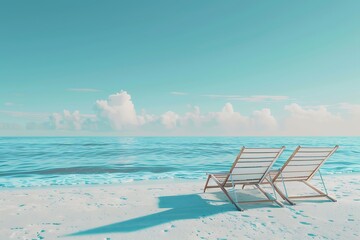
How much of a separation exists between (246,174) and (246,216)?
1.01 metres

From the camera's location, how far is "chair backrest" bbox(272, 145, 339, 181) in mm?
5305

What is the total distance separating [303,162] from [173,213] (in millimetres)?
2914

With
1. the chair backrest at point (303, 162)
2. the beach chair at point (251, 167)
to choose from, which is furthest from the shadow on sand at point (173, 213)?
the chair backrest at point (303, 162)

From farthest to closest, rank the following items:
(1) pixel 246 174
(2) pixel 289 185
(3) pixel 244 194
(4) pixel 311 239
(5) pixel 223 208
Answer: (2) pixel 289 185 < (3) pixel 244 194 < (1) pixel 246 174 < (5) pixel 223 208 < (4) pixel 311 239

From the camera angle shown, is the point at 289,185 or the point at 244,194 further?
the point at 289,185

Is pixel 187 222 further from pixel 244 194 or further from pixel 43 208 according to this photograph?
pixel 43 208

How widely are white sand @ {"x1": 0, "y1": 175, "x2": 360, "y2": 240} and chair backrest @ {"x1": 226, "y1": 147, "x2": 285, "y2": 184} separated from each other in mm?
579

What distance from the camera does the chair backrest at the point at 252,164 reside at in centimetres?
498

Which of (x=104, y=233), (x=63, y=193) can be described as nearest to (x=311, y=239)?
(x=104, y=233)

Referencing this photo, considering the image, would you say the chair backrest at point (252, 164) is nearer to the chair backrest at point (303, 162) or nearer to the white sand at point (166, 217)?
the chair backrest at point (303, 162)

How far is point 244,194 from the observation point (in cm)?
612

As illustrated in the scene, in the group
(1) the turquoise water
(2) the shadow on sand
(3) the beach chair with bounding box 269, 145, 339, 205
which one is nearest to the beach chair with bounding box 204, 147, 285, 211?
(3) the beach chair with bounding box 269, 145, 339, 205

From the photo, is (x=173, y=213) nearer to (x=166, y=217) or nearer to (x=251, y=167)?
(x=166, y=217)

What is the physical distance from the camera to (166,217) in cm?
441
